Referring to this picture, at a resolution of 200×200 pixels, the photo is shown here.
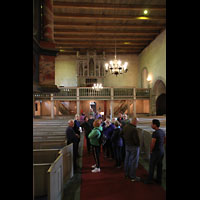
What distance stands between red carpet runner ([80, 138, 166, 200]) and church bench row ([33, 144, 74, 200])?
51 centimetres

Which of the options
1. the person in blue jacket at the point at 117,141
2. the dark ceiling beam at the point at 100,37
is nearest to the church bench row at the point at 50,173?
Answer: the person in blue jacket at the point at 117,141

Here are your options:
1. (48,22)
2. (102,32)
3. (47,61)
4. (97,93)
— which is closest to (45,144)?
(47,61)

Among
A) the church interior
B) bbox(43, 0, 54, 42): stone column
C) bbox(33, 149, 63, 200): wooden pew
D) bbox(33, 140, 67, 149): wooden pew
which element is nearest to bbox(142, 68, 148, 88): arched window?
the church interior

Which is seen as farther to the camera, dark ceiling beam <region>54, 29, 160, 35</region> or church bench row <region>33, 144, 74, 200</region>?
dark ceiling beam <region>54, 29, 160, 35</region>

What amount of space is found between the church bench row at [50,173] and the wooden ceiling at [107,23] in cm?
880

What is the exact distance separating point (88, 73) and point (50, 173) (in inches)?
597

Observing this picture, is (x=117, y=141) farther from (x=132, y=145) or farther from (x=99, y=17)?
(x=99, y=17)

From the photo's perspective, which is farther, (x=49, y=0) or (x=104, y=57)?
(x=104, y=57)

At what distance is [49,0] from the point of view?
413cm

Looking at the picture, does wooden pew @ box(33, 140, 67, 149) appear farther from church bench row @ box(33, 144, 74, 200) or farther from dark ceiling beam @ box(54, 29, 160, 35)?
dark ceiling beam @ box(54, 29, 160, 35)

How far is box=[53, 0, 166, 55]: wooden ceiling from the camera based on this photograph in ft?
30.6
